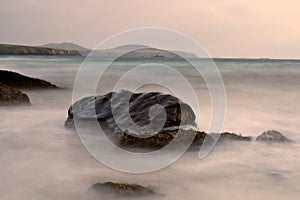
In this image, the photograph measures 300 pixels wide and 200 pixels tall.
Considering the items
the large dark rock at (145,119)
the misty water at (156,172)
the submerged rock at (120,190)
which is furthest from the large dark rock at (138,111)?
the submerged rock at (120,190)

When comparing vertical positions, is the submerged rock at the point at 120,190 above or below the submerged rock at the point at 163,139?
above

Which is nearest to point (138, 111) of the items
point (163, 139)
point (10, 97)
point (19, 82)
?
point (163, 139)

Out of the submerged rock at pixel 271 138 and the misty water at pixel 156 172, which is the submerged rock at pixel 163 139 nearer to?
the misty water at pixel 156 172

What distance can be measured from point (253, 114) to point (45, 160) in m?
8.43

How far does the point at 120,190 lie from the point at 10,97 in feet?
28.7

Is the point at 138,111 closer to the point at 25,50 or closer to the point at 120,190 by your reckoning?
the point at 120,190

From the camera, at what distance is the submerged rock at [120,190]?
17.4 feet

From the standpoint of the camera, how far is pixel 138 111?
346 inches

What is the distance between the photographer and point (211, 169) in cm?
696

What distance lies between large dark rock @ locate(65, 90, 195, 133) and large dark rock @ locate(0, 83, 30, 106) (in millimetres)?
3644

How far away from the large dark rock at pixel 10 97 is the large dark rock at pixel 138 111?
3.64 metres

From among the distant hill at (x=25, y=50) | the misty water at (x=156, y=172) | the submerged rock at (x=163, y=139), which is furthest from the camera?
the distant hill at (x=25, y=50)

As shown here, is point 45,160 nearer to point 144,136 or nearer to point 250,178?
point 144,136

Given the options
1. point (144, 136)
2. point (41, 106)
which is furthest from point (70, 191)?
point (41, 106)
